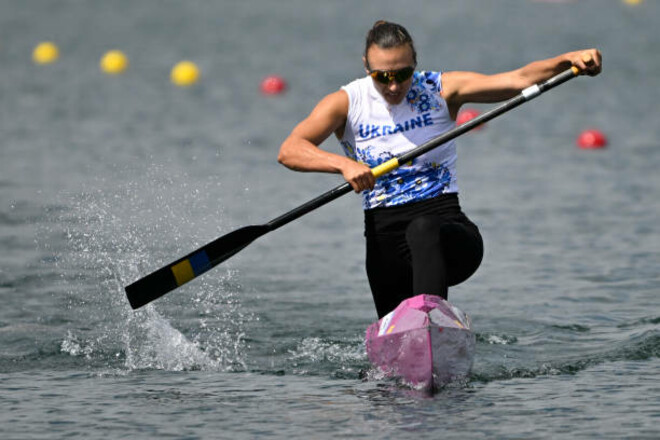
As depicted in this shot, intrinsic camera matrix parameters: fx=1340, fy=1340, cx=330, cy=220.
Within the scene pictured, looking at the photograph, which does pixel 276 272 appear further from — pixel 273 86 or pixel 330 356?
pixel 273 86

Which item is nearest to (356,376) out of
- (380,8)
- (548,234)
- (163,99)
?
(548,234)

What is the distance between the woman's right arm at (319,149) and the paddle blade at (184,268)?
0.90 meters

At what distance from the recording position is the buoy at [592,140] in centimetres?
1507

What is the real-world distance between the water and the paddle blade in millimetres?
424

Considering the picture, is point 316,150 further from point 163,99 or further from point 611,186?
point 163,99

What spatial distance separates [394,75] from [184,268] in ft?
5.58

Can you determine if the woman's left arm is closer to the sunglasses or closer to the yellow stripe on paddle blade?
the sunglasses

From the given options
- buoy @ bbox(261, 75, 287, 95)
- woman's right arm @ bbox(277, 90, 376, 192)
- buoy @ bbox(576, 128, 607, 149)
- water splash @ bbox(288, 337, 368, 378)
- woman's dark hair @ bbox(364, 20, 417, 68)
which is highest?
buoy @ bbox(261, 75, 287, 95)

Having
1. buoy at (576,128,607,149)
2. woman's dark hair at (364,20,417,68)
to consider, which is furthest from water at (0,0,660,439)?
woman's dark hair at (364,20,417,68)

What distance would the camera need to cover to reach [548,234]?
1102 cm

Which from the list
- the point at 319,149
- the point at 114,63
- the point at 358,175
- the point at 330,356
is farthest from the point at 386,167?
the point at 114,63

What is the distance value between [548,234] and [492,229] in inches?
19.0

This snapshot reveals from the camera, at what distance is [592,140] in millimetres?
15078

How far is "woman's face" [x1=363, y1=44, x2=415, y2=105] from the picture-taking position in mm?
6211
